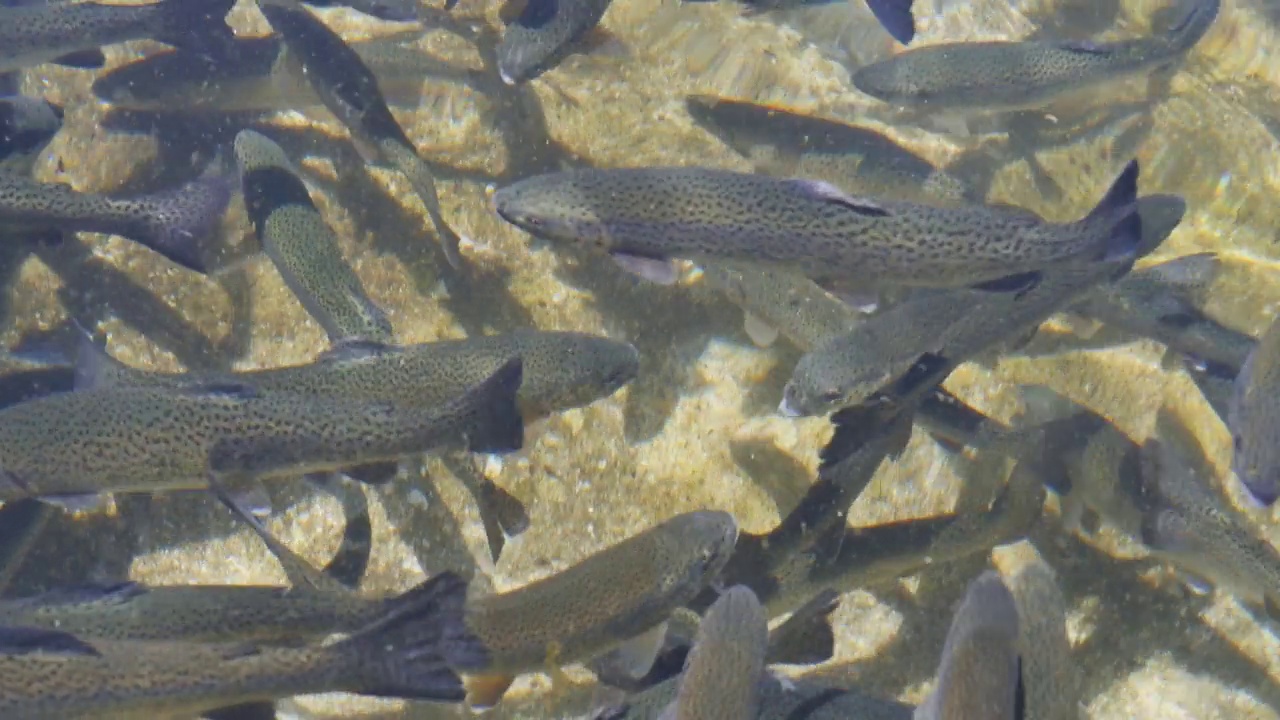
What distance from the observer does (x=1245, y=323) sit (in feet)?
17.2

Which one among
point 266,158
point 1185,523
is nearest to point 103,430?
point 266,158

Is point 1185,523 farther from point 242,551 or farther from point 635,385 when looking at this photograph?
point 242,551

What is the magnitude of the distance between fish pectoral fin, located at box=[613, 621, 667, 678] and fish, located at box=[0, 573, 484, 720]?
60 cm

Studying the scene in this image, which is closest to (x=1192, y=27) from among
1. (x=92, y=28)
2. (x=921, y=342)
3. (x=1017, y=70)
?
(x=1017, y=70)

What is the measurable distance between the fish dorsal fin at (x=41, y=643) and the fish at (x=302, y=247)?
5.20ft

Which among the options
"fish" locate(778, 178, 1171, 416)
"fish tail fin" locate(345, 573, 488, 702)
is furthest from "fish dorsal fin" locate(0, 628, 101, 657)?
"fish" locate(778, 178, 1171, 416)

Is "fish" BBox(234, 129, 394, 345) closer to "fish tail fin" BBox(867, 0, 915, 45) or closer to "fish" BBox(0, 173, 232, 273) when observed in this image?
"fish" BBox(0, 173, 232, 273)

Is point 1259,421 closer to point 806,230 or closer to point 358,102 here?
point 806,230

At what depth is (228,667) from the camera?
122 inches

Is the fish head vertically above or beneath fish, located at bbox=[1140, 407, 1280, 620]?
above

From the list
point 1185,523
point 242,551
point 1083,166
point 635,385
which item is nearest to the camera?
point 1185,523

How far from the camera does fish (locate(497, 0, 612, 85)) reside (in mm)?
5273

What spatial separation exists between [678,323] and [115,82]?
3.83m

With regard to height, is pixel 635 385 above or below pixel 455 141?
below
